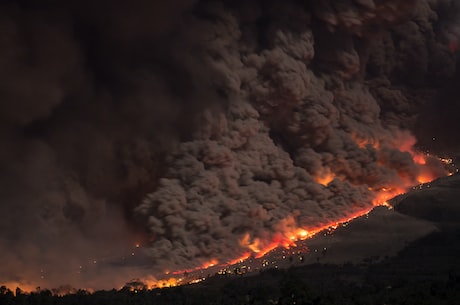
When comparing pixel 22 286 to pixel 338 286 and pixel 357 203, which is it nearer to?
pixel 338 286

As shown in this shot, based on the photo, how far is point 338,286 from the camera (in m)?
33.3

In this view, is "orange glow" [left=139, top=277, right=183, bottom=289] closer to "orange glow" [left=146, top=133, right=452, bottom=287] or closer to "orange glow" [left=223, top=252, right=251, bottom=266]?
"orange glow" [left=146, top=133, right=452, bottom=287]

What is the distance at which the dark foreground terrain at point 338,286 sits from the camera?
30047mm

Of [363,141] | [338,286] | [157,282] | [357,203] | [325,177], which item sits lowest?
[338,286]

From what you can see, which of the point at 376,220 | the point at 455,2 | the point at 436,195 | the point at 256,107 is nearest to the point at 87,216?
the point at 256,107

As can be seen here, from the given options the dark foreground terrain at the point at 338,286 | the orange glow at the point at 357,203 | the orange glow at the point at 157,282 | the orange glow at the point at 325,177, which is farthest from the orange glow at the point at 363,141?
the orange glow at the point at 157,282

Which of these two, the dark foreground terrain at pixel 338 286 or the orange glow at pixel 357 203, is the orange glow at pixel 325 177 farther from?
the dark foreground terrain at pixel 338 286

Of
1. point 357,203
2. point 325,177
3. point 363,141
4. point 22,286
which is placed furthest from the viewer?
point 363,141

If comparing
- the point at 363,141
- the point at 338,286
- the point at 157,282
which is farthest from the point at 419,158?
the point at 157,282

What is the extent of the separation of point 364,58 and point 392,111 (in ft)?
10.2

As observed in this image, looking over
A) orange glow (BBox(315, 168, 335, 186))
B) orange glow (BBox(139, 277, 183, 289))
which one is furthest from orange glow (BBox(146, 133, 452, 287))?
orange glow (BBox(139, 277, 183, 289))

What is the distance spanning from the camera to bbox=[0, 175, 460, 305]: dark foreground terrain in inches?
1183

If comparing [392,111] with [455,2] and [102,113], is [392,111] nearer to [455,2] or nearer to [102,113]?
[455,2]

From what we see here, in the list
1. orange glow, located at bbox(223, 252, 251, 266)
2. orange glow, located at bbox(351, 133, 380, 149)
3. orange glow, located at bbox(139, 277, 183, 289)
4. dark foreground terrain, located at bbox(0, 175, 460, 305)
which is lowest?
dark foreground terrain, located at bbox(0, 175, 460, 305)
